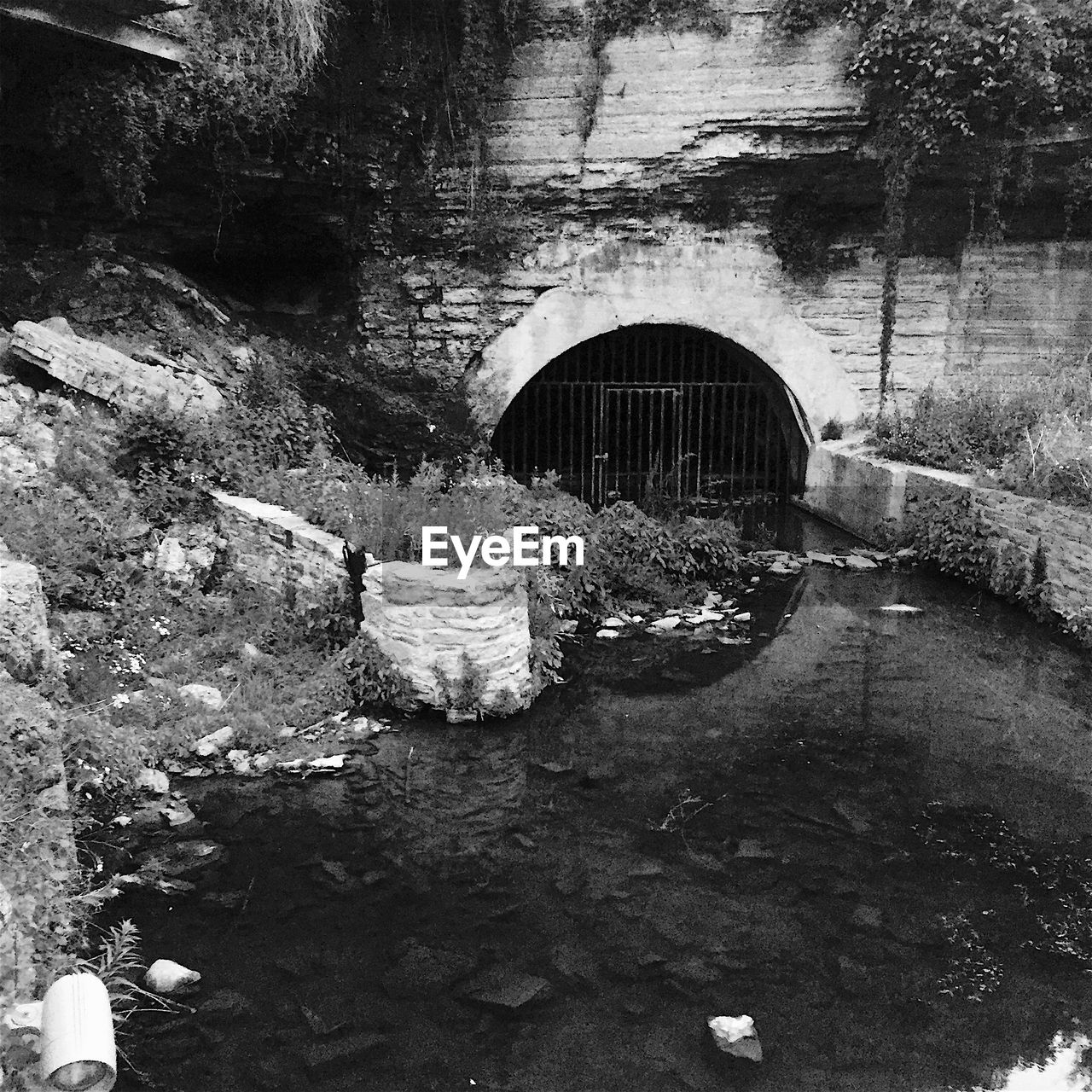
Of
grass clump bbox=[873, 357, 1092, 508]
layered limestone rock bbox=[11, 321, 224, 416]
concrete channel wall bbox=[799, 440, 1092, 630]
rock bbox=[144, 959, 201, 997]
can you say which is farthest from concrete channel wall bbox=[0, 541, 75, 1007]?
grass clump bbox=[873, 357, 1092, 508]

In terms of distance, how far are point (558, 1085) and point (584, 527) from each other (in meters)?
5.17

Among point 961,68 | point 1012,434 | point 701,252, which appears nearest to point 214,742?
point 1012,434

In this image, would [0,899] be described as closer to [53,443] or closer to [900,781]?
[900,781]

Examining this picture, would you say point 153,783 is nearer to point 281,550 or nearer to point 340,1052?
point 340,1052

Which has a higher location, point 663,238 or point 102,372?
point 663,238

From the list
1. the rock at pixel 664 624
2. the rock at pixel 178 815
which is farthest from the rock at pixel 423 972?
the rock at pixel 664 624

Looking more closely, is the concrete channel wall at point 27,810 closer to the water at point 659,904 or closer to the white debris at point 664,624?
the water at point 659,904

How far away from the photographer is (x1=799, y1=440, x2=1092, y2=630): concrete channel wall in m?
6.83

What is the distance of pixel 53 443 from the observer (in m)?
6.76

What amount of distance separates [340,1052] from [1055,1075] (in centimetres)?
201

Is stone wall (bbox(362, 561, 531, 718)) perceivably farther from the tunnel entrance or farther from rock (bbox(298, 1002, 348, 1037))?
the tunnel entrance

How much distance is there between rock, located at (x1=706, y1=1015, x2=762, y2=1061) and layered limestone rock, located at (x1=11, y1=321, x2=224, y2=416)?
19.6 ft

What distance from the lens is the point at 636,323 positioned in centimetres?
1027

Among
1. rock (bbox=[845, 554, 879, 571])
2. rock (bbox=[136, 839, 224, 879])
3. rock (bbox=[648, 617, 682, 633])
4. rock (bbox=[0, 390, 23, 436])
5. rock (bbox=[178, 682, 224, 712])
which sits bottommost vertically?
rock (bbox=[648, 617, 682, 633])
